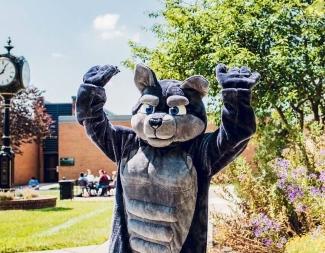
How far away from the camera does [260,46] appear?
10008mm

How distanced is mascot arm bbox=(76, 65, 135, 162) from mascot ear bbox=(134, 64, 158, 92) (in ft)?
0.77

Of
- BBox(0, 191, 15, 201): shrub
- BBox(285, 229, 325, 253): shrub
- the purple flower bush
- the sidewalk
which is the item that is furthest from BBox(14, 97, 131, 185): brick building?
BBox(285, 229, 325, 253): shrub

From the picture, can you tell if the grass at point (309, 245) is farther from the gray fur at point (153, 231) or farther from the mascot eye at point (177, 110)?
the mascot eye at point (177, 110)

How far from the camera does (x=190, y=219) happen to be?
296 cm

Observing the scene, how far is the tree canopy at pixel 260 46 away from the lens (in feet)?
30.8

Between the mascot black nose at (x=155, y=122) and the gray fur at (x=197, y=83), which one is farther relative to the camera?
the gray fur at (x=197, y=83)

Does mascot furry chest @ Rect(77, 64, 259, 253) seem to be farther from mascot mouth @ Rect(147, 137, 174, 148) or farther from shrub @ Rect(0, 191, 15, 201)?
shrub @ Rect(0, 191, 15, 201)

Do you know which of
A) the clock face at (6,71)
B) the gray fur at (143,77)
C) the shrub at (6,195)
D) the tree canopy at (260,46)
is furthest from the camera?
the clock face at (6,71)

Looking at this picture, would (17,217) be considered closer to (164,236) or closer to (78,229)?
(78,229)

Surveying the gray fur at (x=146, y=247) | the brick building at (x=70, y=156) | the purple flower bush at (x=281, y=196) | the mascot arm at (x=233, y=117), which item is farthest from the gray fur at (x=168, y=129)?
the brick building at (x=70, y=156)

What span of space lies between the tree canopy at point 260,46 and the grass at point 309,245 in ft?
12.9

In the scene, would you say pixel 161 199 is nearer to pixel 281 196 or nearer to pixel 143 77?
pixel 143 77

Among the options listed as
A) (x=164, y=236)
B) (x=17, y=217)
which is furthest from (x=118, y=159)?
(x=17, y=217)

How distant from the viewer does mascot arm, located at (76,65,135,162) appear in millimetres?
3135
